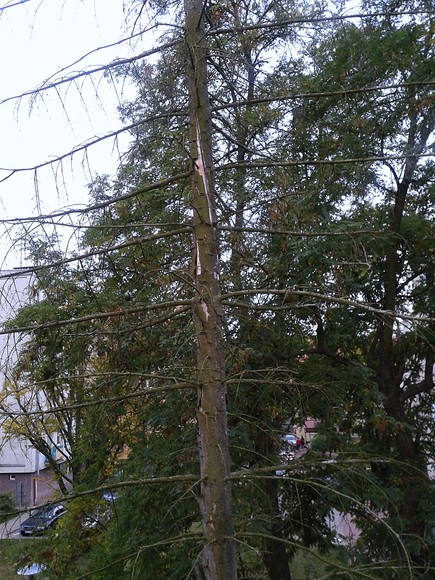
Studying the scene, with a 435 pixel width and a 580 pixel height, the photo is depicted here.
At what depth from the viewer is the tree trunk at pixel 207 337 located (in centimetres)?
356

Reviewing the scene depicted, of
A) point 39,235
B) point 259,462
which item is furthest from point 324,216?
point 39,235

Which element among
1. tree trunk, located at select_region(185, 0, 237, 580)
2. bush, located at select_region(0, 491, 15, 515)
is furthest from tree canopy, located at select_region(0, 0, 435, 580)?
bush, located at select_region(0, 491, 15, 515)

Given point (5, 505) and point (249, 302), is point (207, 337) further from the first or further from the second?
point (5, 505)

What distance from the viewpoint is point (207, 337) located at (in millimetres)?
3803

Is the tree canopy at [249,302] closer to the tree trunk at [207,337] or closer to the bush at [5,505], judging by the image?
the tree trunk at [207,337]

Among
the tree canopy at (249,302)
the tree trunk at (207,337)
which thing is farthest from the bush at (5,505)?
the tree trunk at (207,337)

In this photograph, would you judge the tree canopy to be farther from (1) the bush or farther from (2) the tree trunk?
(1) the bush

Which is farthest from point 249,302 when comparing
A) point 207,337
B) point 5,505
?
point 5,505

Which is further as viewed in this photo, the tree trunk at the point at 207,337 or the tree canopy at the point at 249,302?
the tree canopy at the point at 249,302

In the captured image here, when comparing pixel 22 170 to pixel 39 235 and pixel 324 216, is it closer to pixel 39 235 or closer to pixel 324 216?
pixel 39 235

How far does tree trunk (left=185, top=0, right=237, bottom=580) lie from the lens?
140 inches

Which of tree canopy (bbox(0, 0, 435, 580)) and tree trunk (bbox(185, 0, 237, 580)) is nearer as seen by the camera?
tree trunk (bbox(185, 0, 237, 580))

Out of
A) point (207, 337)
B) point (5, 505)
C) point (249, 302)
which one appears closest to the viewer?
point (207, 337)

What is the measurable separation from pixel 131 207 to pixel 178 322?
214 cm
